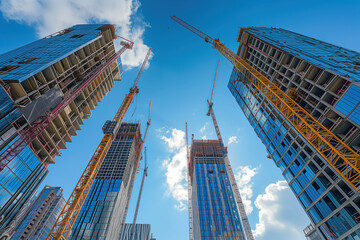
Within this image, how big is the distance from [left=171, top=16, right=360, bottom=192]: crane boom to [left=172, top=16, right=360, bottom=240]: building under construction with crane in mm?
155

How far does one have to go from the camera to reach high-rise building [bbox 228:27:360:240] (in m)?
32.9

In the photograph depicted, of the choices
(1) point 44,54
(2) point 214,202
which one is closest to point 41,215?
(2) point 214,202

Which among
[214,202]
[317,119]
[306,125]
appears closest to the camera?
[306,125]

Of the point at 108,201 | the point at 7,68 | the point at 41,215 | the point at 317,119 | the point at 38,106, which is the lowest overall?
the point at 38,106

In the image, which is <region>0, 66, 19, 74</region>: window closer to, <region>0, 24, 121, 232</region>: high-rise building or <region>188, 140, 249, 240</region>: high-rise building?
<region>0, 24, 121, 232</region>: high-rise building

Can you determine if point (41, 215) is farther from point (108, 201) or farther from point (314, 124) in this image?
point (314, 124)

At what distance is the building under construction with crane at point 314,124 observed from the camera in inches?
1262

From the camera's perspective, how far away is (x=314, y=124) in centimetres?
3991

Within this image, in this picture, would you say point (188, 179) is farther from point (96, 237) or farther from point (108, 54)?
point (108, 54)

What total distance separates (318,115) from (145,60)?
91917mm

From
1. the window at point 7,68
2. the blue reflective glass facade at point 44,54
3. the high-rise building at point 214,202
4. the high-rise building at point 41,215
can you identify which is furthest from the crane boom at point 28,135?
the high-rise building at point 41,215

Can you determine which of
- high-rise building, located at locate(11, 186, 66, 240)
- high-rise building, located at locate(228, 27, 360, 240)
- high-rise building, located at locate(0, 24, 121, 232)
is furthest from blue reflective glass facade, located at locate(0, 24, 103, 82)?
high-rise building, located at locate(11, 186, 66, 240)

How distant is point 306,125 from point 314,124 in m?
10.9

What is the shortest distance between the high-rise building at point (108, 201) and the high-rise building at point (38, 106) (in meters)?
20.5
